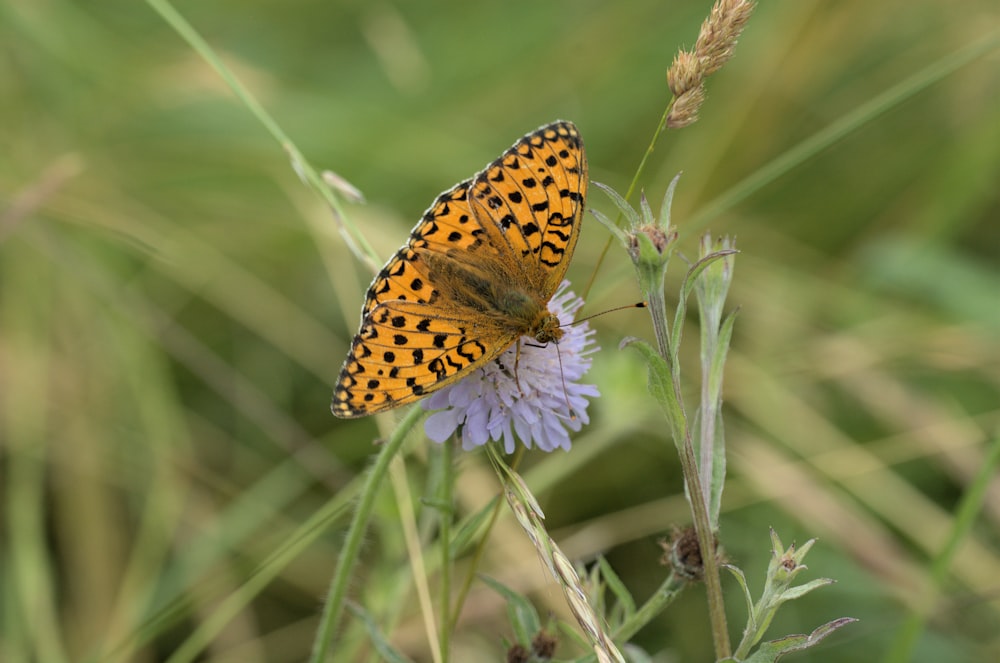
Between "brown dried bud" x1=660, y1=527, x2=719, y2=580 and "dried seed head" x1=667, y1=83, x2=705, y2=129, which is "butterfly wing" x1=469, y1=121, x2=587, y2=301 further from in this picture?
"brown dried bud" x1=660, y1=527, x2=719, y2=580

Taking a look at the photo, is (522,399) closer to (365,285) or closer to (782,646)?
(782,646)

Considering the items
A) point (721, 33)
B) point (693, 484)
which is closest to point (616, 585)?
point (693, 484)

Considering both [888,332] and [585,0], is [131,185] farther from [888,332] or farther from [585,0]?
[888,332]

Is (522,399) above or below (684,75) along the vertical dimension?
below

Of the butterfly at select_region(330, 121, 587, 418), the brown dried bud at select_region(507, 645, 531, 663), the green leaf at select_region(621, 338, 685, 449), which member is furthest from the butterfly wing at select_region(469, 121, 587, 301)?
the brown dried bud at select_region(507, 645, 531, 663)

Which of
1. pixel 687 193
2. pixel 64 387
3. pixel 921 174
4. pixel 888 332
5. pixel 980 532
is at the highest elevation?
pixel 64 387

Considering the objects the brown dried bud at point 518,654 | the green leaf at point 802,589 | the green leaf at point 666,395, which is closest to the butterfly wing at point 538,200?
the green leaf at point 666,395

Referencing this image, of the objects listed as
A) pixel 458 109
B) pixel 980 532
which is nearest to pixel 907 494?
pixel 980 532

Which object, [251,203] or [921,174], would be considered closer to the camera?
[251,203]
